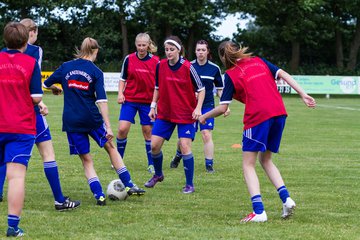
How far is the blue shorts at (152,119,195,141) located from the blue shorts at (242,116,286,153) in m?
2.02

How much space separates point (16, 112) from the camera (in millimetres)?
6438

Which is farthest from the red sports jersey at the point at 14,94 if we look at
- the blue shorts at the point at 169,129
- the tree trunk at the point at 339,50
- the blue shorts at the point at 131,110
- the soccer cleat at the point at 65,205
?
the tree trunk at the point at 339,50

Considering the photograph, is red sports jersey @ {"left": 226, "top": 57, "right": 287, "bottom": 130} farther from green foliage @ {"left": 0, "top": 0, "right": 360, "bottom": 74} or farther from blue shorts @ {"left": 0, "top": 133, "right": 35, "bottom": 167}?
green foliage @ {"left": 0, "top": 0, "right": 360, "bottom": 74}

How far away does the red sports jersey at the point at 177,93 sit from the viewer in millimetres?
9117

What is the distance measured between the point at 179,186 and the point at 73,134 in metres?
2.14

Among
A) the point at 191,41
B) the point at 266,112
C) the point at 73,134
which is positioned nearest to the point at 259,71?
the point at 266,112

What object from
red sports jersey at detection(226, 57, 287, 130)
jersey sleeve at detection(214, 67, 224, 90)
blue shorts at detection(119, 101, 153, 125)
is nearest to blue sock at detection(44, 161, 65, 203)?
red sports jersey at detection(226, 57, 287, 130)

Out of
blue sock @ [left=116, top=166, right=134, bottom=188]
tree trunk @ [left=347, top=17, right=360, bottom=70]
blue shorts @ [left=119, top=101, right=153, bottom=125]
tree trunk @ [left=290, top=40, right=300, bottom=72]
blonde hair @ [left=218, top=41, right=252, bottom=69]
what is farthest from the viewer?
tree trunk @ [left=347, top=17, right=360, bottom=70]

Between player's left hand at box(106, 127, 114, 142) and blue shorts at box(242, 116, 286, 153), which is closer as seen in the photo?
blue shorts at box(242, 116, 286, 153)

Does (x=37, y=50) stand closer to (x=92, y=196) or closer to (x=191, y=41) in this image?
(x=92, y=196)

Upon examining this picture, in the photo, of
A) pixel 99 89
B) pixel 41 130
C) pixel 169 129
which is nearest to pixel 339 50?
pixel 169 129

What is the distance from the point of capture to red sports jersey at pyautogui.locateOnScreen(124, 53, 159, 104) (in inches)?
437

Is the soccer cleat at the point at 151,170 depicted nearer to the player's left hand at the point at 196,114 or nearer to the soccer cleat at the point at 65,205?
the player's left hand at the point at 196,114

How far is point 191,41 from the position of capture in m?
53.3
